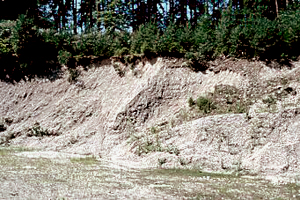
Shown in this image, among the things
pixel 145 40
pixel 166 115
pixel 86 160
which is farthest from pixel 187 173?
pixel 145 40

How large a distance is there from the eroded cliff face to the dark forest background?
0.99 metres

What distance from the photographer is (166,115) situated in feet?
78.0

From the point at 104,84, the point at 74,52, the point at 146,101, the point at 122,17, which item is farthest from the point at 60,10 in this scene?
the point at 146,101

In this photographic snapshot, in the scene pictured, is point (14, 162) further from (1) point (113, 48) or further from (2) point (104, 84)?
(1) point (113, 48)

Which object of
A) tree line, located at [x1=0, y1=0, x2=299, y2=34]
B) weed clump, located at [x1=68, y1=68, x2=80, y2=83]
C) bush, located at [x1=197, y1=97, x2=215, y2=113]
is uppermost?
tree line, located at [x1=0, y1=0, x2=299, y2=34]

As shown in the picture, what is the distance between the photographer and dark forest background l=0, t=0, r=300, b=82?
80.1 feet

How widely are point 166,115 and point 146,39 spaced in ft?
22.2

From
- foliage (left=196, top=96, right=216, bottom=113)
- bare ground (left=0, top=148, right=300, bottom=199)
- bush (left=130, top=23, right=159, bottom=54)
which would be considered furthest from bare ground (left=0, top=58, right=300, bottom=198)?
bush (left=130, top=23, right=159, bottom=54)

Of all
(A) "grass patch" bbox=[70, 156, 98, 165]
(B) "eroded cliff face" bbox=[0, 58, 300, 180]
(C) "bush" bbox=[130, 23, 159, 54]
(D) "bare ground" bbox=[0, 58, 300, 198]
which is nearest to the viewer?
(D) "bare ground" bbox=[0, 58, 300, 198]

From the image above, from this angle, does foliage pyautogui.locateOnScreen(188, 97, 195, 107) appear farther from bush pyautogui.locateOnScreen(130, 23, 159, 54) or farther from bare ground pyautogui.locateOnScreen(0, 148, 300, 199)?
bare ground pyautogui.locateOnScreen(0, 148, 300, 199)

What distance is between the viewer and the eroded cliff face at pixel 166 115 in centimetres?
1777

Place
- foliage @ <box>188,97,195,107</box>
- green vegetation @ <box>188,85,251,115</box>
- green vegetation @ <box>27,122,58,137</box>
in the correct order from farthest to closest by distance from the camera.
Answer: green vegetation @ <box>27,122,58,137</box> < foliage @ <box>188,97,195,107</box> < green vegetation @ <box>188,85,251,115</box>

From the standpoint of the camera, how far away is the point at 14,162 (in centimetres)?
1702

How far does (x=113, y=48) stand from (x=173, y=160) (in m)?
13.6
